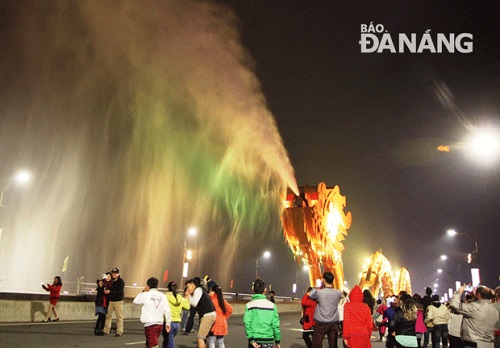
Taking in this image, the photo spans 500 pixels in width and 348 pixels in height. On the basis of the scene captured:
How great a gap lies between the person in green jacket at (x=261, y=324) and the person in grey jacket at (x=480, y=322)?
2803 mm

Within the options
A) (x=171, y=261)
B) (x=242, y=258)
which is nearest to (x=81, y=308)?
(x=171, y=261)

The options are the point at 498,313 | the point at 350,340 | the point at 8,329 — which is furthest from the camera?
the point at 8,329

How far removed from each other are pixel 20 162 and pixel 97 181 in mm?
17930

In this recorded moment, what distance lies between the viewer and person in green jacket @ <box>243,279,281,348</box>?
6.90m

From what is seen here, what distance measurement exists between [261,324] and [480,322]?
126 inches

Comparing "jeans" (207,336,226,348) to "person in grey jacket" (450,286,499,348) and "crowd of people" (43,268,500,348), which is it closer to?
"crowd of people" (43,268,500,348)

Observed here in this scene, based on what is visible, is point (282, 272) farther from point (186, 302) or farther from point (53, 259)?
point (186, 302)

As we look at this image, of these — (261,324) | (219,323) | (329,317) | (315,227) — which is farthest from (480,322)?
(315,227)

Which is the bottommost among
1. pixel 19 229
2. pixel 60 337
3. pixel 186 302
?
pixel 60 337

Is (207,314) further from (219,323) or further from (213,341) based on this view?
Answer: (213,341)

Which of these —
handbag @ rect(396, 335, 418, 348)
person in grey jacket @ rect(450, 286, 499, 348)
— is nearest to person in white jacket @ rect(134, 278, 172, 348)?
handbag @ rect(396, 335, 418, 348)

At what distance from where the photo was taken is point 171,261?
92062mm

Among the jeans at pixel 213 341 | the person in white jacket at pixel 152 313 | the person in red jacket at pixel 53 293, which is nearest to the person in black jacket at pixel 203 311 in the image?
the jeans at pixel 213 341

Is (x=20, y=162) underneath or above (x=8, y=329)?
above
